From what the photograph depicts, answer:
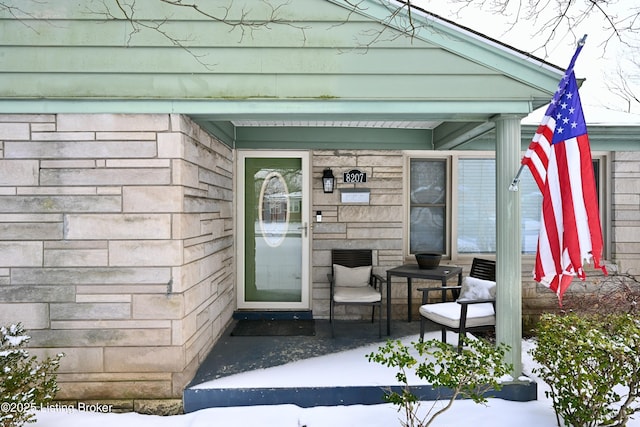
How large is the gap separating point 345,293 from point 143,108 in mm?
2667

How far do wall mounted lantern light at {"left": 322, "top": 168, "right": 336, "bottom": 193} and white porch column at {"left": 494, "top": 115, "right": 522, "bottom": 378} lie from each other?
2071mm

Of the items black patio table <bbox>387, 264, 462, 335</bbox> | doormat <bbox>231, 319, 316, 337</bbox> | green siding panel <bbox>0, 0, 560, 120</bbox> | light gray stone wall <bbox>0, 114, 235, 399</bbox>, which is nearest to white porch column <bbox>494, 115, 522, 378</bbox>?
green siding panel <bbox>0, 0, 560, 120</bbox>

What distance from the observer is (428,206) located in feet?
16.4

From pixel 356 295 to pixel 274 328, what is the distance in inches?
40.5

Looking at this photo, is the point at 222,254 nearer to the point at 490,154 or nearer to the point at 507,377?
the point at 507,377

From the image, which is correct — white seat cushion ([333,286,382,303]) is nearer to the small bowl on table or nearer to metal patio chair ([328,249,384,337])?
metal patio chair ([328,249,384,337])

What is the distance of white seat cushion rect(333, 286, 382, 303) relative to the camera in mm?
4047

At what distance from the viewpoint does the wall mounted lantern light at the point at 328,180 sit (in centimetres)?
468

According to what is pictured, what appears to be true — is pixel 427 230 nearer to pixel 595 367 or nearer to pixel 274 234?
pixel 274 234

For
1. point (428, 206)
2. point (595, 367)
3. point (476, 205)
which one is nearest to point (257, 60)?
point (428, 206)

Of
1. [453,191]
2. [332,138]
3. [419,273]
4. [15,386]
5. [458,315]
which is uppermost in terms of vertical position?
[332,138]

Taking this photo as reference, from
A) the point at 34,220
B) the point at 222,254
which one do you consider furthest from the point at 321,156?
the point at 34,220

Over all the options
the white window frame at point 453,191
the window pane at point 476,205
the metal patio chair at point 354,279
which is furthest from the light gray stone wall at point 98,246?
the window pane at point 476,205

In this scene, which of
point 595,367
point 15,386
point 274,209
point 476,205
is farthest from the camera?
point 476,205
